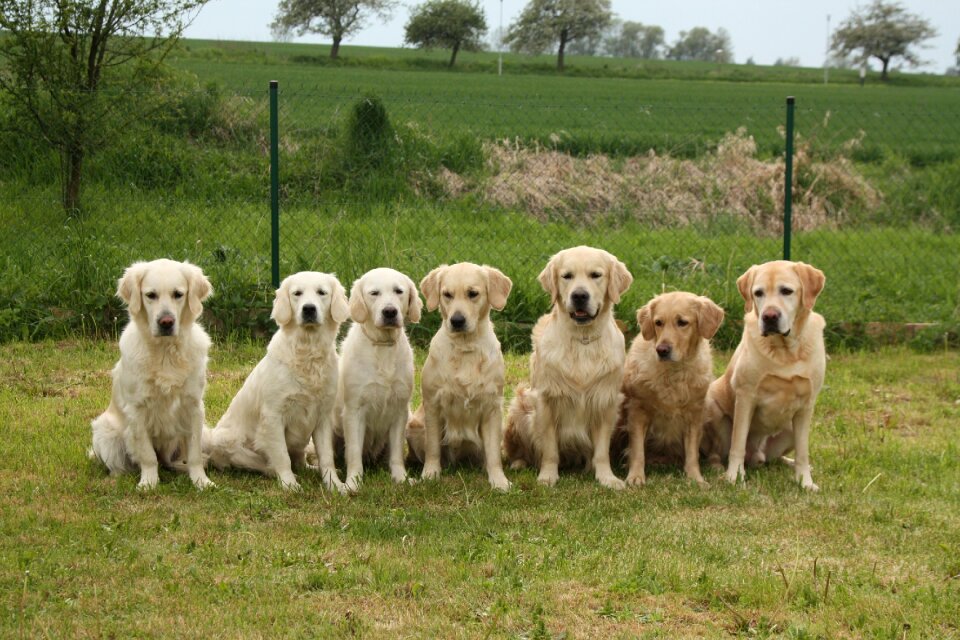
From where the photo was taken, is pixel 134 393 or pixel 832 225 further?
pixel 832 225

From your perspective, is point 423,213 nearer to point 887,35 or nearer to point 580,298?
point 580,298

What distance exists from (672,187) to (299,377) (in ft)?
25.8

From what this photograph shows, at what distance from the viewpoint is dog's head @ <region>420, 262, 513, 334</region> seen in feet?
18.7

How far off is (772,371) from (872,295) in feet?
15.2

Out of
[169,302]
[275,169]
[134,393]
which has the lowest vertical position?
[134,393]

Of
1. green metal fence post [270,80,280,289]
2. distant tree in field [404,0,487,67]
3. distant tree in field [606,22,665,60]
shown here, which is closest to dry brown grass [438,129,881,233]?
green metal fence post [270,80,280,289]

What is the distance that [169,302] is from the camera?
5.52 metres

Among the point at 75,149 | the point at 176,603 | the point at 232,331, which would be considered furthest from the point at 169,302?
the point at 75,149

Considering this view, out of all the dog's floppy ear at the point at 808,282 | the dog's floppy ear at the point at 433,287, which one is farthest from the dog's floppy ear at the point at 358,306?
the dog's floppy ear at the point at 808,282

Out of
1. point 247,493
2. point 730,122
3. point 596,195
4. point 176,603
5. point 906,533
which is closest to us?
point 176,603

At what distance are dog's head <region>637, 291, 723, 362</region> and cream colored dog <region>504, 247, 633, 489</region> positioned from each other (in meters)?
0.24

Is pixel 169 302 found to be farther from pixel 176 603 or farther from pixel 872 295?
pixel 872 295

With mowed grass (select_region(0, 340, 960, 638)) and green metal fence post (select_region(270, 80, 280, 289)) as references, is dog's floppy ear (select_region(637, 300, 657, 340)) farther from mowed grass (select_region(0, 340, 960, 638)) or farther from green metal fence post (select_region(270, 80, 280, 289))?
green metal fence post (select_region(270, 80, 280, 289))

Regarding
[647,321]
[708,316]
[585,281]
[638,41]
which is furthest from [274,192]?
[638,41]
